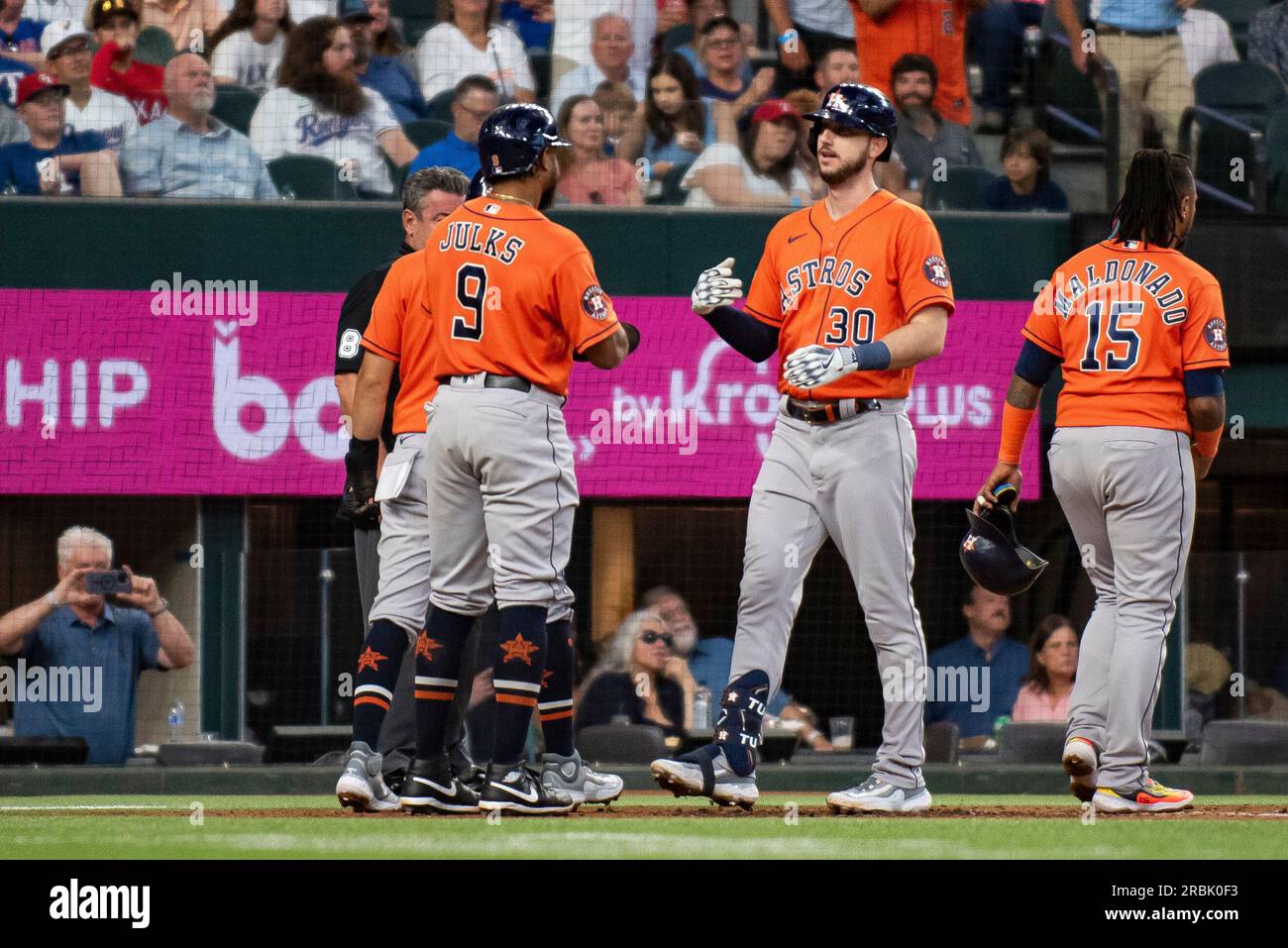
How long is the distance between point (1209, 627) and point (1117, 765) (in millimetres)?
4965

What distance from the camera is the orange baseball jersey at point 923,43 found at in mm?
11656

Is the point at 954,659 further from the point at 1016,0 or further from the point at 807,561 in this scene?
the point at 807,561

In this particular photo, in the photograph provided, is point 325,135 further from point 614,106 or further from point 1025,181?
point 1025,181

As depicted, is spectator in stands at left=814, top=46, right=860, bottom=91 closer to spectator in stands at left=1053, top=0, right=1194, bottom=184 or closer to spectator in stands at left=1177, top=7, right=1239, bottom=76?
spectator in stands at left=1053, top=0, right=1194, bottom=184

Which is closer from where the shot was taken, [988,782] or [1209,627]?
[988,782]

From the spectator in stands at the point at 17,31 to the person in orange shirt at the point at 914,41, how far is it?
15.1 feet

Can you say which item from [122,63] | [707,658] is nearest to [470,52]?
[122,63]

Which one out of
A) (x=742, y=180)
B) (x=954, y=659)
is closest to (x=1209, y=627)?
(x=954, y=659)

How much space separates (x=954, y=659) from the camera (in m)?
10.7

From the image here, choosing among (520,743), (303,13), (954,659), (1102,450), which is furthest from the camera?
(303,13)

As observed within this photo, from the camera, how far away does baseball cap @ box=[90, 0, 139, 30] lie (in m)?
11.6

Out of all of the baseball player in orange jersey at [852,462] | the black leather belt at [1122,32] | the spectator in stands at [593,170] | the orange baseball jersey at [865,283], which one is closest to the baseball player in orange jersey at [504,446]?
the baseball player in orange jersey at [852,462]

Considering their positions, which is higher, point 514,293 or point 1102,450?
point 514,293

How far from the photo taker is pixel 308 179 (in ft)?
36.8
